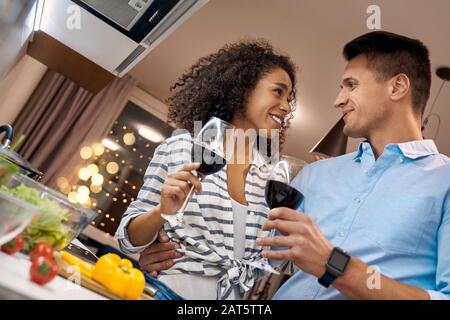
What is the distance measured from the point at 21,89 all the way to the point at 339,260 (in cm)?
361

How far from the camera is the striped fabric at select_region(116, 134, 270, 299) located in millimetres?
1271

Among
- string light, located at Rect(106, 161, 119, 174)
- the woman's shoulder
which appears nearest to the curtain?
string light, located at Rect(106, 161, 119, 174)

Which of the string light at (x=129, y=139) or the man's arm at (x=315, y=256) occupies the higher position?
the string light at (x=129, y=139)

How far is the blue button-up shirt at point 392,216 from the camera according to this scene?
1033 millimetres

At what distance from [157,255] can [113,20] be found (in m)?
1.13

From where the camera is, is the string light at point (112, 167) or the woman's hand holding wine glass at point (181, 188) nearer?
A: the woman's hand holding wine glass at point (181, 188)

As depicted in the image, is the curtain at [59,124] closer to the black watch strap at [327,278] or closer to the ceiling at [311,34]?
the ceiling at [311,34]

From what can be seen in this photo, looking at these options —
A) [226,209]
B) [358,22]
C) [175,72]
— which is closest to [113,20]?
[226,209]

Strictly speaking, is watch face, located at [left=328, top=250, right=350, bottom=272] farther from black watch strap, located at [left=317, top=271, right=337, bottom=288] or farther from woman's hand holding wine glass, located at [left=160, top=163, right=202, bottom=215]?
woman's hand holding wine glass, located at [left=160, top=163, right=202, bottom=215]

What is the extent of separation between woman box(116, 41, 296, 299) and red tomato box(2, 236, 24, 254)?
1.05 feet

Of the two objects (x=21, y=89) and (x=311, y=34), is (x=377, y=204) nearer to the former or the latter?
(x=311, y=34)

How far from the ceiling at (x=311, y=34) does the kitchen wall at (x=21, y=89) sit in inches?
42.9

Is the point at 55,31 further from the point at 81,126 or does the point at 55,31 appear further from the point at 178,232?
the point at 81,126

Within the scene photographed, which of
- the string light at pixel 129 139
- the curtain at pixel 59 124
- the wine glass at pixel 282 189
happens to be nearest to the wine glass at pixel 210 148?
the wine glass at pixel 282 189
